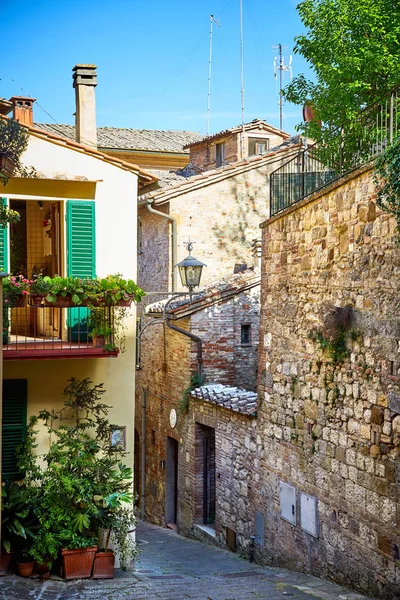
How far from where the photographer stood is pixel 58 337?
39.7ft

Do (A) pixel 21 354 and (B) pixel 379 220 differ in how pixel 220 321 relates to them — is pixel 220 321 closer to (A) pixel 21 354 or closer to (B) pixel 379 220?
(A) pixel 21 354

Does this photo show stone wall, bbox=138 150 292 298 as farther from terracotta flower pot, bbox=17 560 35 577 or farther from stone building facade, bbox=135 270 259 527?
terracotta flower pot, bbox=17 560 35 577

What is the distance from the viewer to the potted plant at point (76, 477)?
10500 millimetres

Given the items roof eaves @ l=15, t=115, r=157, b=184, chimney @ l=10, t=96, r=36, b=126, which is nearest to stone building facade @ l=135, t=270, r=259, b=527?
roof eaves @ l=15, t=115, r=157, b=184

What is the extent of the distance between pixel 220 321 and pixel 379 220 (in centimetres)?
785

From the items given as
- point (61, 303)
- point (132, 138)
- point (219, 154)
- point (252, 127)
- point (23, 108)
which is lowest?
point (61, 303)

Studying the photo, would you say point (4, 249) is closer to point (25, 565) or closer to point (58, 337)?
point (58, 337)

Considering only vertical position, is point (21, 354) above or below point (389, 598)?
above

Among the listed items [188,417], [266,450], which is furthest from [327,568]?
[188,417]

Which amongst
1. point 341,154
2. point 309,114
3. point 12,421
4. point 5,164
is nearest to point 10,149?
point 5,164

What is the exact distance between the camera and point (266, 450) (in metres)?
12.3

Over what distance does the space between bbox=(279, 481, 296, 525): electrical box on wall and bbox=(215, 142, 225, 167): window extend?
14.1 m

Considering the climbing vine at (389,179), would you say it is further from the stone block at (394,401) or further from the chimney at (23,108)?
the chimney at (23,108)

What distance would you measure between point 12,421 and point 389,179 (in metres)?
6.26
